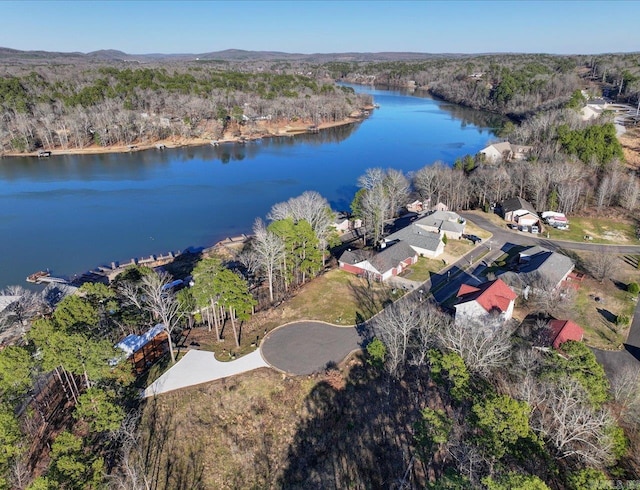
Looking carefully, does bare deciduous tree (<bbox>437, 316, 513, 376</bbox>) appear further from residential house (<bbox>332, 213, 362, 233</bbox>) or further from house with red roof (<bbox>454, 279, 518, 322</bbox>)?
residential house (<bbox>332, 213, 362, 233</bbox>)

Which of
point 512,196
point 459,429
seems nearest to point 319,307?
point 459,429

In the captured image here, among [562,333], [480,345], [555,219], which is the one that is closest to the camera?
[480,345]

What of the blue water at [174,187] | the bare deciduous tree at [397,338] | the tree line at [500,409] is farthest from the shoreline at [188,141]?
the tree line at [500,409]

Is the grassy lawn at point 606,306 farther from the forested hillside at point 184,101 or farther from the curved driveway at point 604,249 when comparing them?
the forested hillside at point 184,101

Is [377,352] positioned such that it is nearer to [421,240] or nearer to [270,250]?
[270,250]

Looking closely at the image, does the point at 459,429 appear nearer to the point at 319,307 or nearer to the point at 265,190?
the point at 319,307

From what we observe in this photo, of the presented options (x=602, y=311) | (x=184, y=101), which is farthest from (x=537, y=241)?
(x=184, y=101)
